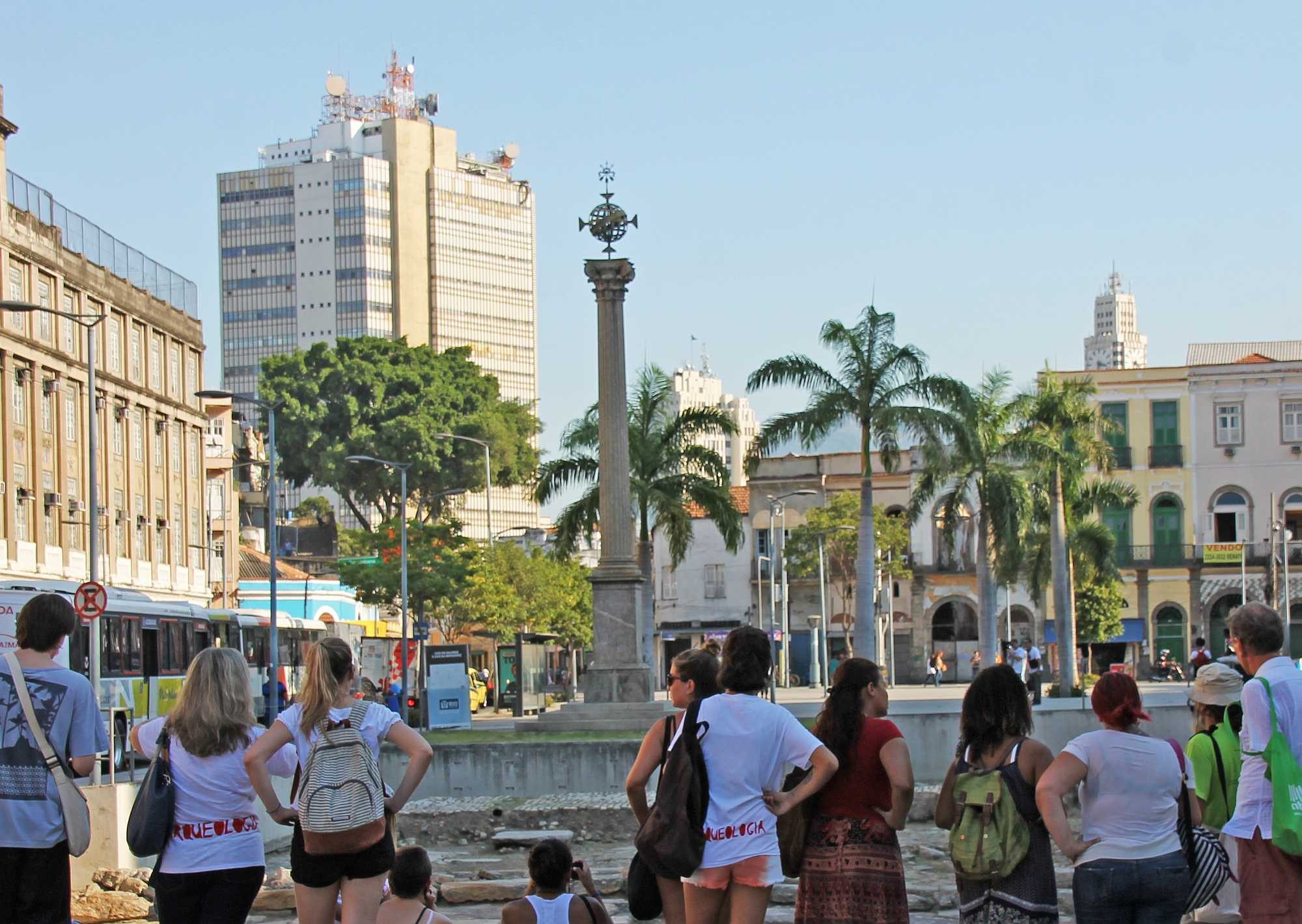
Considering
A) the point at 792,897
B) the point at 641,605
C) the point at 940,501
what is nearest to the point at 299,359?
the point at 940,501

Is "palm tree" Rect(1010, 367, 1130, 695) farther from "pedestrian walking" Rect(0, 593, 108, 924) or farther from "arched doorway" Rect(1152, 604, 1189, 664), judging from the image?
"pedestrian walking" Rect(0, 593, 108, 924)

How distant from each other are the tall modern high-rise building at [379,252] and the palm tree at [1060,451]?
92.5m

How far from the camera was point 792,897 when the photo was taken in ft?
44.0

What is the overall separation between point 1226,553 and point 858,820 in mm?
63249

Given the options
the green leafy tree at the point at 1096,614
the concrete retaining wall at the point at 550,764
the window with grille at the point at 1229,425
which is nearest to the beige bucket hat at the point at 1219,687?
the concrete retaining wall at the point at 550,764

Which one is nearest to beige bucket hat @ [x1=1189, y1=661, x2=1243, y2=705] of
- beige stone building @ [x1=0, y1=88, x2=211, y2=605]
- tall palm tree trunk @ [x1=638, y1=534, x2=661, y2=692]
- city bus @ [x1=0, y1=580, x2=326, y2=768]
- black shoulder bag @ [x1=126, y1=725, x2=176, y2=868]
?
black shoulder bag @ [x1=126, y1=725, x2=176, y2=868]

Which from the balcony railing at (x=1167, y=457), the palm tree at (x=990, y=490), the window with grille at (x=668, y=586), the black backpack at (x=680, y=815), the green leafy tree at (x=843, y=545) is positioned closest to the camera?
the black backpack at (x=680, y=815)

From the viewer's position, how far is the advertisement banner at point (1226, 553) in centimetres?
6706

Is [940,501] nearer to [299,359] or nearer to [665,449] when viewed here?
[665,449]

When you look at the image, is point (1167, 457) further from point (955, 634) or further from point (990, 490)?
point (990, 490)

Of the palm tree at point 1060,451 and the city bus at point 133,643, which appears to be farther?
the palm tree at point 1060,451

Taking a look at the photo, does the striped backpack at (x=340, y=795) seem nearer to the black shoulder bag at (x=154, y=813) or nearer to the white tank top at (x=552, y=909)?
the black shoulder bag at (x=154, y=813)

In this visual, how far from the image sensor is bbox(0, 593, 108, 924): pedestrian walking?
22.8ft

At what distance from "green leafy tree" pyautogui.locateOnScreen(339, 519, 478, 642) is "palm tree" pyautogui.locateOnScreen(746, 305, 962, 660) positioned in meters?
20.4
